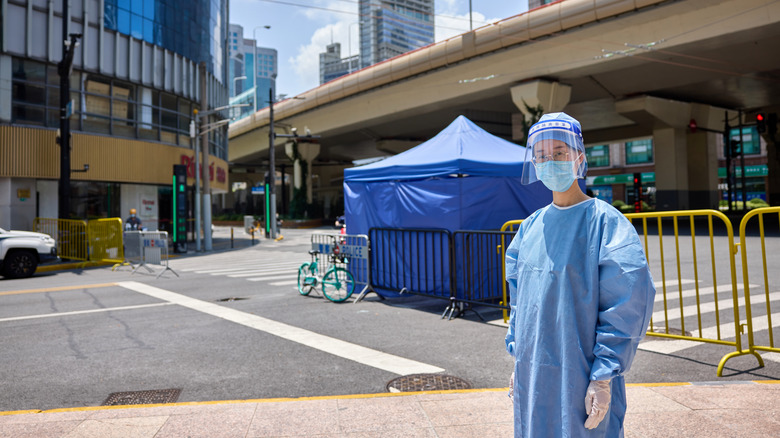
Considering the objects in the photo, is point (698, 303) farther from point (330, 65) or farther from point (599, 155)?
point (330, 65)

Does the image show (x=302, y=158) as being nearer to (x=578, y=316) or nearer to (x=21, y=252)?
(x=21, y=252)

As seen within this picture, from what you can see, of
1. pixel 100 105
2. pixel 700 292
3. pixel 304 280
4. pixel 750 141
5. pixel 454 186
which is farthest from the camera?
pixel 750 141

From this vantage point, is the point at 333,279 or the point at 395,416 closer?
the point at 395,416

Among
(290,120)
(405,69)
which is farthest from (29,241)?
(290,120)

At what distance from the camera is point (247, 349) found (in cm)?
650

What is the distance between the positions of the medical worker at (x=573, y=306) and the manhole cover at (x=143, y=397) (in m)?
3.41

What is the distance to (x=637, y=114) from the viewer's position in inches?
1212

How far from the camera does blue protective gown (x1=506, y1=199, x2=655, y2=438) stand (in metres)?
2.24

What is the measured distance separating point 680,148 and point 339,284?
2978cm

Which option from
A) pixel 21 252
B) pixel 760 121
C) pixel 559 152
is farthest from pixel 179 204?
pixel 760 121

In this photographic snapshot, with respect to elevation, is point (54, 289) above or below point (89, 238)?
below

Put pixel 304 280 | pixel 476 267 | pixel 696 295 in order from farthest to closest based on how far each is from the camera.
Answer: 1. pixel 304 280
2. pixel 476 267
3. pixel 696 295

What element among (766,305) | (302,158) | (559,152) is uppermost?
(302,158)

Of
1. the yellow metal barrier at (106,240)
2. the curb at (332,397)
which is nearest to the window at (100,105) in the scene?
the yellow metal barrier at (106,240)
